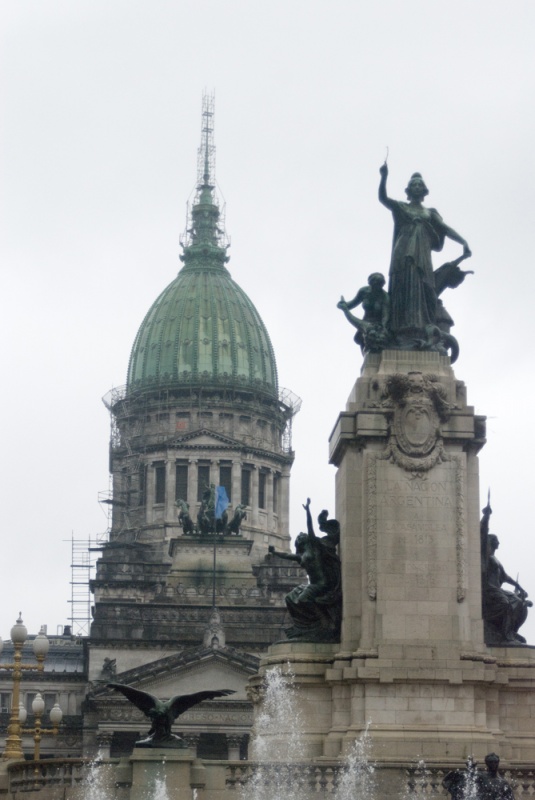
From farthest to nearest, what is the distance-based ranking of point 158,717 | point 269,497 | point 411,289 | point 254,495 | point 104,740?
point 269,497, point 254,495, point 104,740, point 411,289, point 158,717

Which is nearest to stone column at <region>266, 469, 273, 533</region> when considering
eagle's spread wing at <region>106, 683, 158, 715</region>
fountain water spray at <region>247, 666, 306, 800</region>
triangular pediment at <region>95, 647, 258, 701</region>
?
triangular pediment at <region>95, 647, 258, 701</region>

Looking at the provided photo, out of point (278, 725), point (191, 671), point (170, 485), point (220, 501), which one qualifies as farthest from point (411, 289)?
point (170, 485)

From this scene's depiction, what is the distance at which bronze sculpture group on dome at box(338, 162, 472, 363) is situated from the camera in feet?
138

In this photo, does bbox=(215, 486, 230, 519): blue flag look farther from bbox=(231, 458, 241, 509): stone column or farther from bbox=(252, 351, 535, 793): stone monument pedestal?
bbox=(252, 351, 535, 793): stone monument pedestal

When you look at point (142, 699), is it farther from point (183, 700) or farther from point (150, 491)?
point (150, 491)

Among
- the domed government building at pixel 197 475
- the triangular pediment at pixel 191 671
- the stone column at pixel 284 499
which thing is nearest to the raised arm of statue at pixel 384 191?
the triangular pediment at pixel 191 671

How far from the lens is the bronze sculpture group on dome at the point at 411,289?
138ft

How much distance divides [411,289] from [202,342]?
10660 centimetres

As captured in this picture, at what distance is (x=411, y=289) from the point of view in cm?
4238

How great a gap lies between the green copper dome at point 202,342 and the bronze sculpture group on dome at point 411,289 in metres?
104

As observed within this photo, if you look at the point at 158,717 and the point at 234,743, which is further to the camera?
the point at 234,743

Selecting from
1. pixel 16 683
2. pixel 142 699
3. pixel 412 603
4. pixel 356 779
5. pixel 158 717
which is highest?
pixel 412 603

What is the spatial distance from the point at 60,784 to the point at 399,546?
8.65 meters

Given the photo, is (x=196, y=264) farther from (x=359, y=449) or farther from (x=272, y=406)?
(x=359, y=449)
